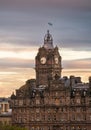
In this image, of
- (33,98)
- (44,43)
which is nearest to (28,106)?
(33,98)

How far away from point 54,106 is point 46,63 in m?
19.7

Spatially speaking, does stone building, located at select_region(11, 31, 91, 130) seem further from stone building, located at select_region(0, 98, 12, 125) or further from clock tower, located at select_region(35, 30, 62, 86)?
clock tower, located at select_region(35, 30, 62, 86)

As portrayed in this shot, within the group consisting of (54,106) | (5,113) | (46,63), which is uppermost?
(46,63)

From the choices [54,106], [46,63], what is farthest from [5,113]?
[54,106]

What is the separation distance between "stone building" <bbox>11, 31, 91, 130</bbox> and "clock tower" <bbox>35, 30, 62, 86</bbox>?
13.3m

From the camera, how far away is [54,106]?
13950 centimetres

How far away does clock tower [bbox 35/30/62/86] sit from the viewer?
6166 inches

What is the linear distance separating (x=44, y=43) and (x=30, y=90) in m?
21.2

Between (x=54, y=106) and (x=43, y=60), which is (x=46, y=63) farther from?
(x=54, y=106)

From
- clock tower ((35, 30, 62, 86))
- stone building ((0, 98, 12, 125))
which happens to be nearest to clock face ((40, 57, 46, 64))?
clock tower ((35, 30, 62, 86))

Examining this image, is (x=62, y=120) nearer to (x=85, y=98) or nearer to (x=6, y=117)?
(x=85, y=98)

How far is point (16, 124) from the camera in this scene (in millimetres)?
140625

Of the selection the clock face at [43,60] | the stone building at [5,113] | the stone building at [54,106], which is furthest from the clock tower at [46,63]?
the stone building at [54,106]

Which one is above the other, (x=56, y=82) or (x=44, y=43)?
(x=44, y=43)
